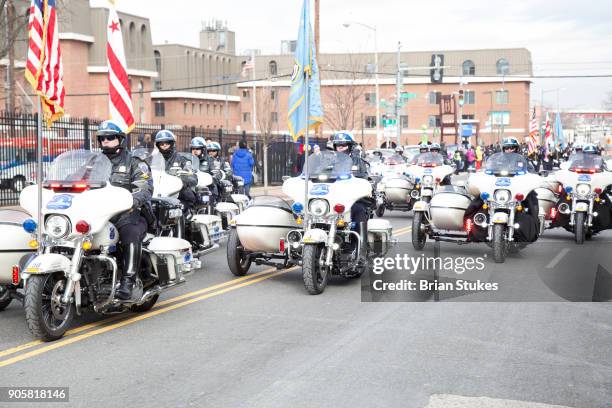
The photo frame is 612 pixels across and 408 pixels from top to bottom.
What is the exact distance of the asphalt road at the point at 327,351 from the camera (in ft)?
20.2

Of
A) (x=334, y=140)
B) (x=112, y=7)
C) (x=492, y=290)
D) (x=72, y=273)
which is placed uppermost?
(x=112, y=7)

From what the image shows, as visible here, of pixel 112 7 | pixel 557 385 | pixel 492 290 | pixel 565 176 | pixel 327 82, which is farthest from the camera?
pixel 327 82

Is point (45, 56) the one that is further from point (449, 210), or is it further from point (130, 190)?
point (449, 210)

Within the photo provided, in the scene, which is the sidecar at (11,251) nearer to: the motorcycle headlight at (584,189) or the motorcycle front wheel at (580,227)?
the motorcycle front wheel at (580,227)

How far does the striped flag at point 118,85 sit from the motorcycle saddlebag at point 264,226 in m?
3.22

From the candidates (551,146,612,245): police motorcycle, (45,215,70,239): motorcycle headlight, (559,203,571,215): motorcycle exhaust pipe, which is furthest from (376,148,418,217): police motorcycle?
(45,215,70,239): motorcycle headlight

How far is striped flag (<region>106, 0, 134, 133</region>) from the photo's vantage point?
13.5 m

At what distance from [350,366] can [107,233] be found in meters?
2.96

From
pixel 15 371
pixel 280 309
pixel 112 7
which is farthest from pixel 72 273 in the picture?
pixel 112 7

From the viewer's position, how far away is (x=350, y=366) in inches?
273

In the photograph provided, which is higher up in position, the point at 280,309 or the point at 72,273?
the point at 72,273

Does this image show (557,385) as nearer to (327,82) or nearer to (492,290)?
(492,290)

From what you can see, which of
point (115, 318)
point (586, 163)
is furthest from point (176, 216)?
point (586, 163)

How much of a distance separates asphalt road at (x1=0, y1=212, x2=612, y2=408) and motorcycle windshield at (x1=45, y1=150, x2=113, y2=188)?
1.45m
